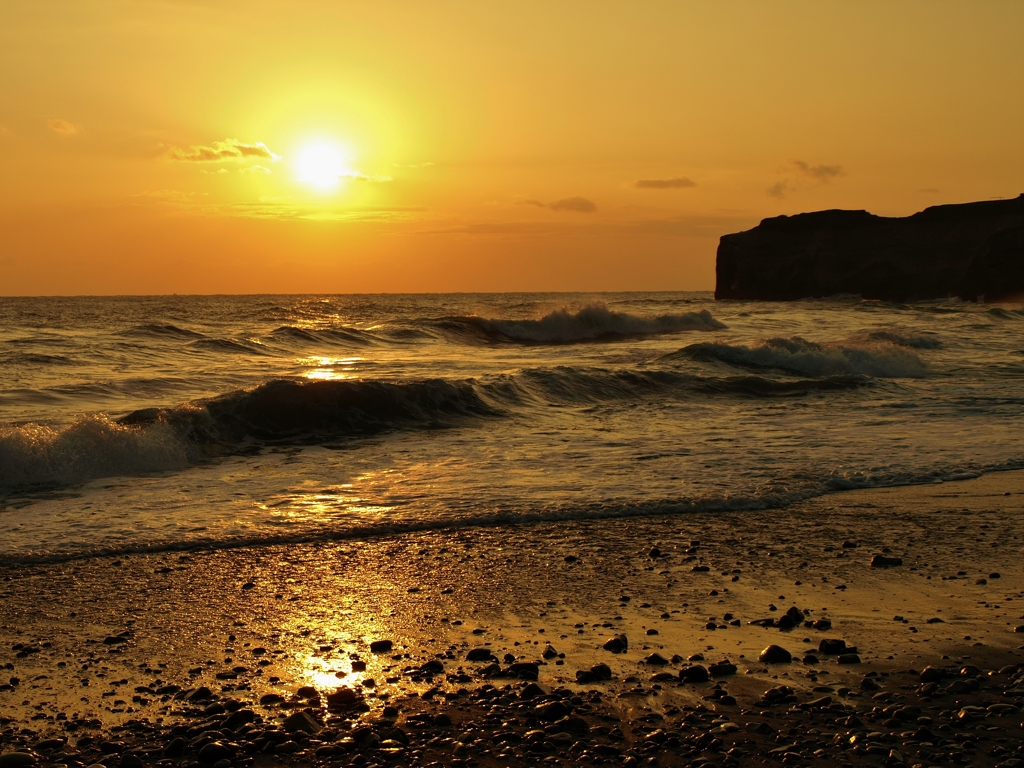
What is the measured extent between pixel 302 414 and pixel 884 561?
29.9 ft

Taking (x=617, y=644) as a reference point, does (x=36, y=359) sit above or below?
above

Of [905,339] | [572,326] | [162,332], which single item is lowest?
[905,339]

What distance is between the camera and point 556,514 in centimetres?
777

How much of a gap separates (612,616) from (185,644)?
2.35 m

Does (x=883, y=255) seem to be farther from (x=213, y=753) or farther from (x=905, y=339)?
(x=213, y=753)

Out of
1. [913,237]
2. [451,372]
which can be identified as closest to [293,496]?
[451,372]

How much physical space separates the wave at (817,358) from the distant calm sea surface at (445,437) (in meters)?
0.07

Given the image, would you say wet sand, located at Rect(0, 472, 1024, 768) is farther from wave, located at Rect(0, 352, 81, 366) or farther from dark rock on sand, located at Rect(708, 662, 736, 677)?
wave, located at Rect(0, 352, 81, 366)

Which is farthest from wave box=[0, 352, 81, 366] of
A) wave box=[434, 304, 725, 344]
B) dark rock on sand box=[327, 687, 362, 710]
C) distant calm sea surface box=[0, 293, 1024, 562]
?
dark rock on sand box=[327, 687, 362, 710]

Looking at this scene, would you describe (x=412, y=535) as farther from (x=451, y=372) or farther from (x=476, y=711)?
(x=451, y=372)

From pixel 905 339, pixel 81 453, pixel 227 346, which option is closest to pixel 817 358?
pixel 905 339

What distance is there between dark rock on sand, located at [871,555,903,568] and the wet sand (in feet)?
0.23

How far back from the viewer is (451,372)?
20469 millimetres

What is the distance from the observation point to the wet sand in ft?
12.1
